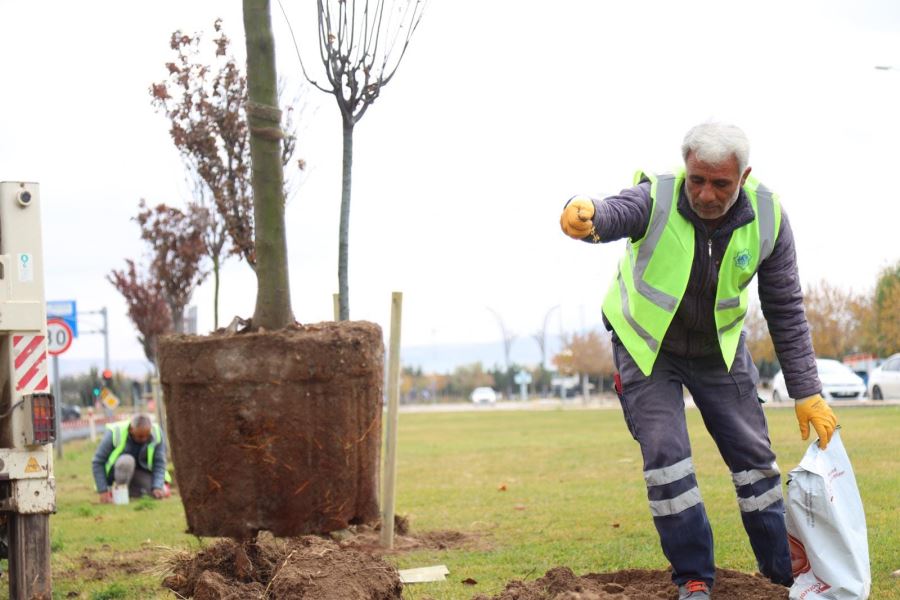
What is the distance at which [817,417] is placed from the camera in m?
4.95

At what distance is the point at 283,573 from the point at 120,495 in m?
8.97

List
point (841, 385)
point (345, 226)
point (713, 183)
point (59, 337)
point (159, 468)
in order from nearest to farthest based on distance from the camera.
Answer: point (713, 183) → point (345, 226) → point (159, 468) → point (59, 337) → point (841, 385)

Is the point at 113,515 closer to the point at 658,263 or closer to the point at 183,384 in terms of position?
the point at 183,384

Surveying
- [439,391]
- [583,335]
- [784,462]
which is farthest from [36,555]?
[439,391]

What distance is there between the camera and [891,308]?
57969 millimetres

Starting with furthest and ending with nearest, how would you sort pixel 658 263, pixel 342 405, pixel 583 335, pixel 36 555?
pixel 583 335 → pixel 36 555 → pixel 342 405 → pixel 658 263

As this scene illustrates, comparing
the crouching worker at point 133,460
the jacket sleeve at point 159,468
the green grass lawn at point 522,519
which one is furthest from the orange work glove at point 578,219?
the jacket sleeve at point 159,468

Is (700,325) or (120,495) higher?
(700,325)

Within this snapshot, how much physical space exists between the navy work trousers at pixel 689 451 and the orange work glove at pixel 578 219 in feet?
2.79

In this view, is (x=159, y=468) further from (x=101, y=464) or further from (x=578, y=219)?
(x=578, y=219)

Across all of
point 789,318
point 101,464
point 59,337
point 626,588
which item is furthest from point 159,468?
point 789,318

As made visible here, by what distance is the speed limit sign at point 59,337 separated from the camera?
18.4m

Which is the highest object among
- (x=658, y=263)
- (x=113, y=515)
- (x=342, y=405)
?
(x=658, y=263)

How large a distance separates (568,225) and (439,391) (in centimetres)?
11788
